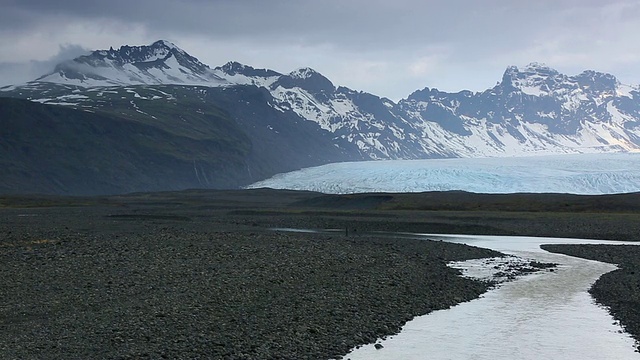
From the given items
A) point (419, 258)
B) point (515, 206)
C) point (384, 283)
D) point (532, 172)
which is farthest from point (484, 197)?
point (384, 283)

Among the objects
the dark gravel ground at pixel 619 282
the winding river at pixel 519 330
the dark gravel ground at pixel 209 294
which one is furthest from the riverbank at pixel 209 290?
the dark gravel ground at pixel 619 282

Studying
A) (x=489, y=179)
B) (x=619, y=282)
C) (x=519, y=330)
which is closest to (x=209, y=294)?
(x=519, y=330)

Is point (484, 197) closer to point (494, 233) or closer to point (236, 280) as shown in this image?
point (494, 233)

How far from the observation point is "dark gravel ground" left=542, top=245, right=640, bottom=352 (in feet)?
95.1

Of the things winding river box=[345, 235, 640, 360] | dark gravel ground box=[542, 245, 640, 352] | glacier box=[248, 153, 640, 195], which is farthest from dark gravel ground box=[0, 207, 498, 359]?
glacier box=[248, 153, 640, 195]

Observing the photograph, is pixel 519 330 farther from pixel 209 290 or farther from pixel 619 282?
pixel 619 282

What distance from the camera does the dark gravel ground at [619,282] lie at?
95.1 ft

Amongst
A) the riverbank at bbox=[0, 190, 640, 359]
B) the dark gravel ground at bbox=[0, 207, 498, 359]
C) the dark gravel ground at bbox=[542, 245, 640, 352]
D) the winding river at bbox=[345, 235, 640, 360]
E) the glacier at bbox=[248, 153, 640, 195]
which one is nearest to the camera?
the dark gravel ground at bbox=[0, 207, 498, 359]

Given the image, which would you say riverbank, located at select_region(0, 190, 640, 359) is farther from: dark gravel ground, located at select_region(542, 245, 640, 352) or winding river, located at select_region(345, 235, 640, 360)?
dark gravel ground, located at select_region(542, 245, 640, 352)

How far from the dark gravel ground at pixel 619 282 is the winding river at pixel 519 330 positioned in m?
0.51

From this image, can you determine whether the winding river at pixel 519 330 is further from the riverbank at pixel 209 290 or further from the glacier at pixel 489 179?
the glacier at pixel 489 179

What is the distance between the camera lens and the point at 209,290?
30016 millimetres

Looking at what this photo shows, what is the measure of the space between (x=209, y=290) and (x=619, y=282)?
2028 cm

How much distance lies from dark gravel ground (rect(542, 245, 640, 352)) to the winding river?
515 millimetres
